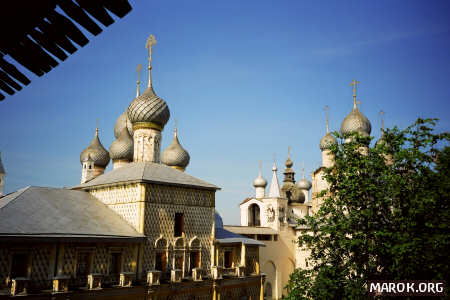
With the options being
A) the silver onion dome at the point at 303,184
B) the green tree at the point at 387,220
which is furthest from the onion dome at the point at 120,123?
the silver onion dome at the point at 303,184

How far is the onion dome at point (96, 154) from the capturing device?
3584 centimetres

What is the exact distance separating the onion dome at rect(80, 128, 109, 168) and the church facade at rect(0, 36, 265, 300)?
1181 cm

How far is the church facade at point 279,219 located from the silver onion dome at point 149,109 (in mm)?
14246

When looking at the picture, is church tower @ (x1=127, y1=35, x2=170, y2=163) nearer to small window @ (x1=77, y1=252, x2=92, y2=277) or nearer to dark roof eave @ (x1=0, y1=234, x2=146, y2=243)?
dark roof eave @ (x1=0, y1=234, x2=146, y2=243)

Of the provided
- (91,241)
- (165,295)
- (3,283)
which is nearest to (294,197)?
(165,295)

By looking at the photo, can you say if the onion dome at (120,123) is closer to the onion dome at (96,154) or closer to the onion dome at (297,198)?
the onion dome at (96,154)

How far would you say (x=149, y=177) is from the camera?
68.3ft

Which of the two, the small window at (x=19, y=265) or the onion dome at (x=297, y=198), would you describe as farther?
the onion dome at (x=297, y=198)

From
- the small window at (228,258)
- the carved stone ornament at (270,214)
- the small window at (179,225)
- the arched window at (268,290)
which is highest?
the carved stone ornament at (270,214)

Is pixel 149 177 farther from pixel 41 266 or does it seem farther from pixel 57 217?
pixel 41 266

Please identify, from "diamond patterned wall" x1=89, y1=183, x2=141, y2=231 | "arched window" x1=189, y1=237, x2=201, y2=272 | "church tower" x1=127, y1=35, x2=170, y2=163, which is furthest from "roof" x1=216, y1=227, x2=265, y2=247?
"church tower" x1=127, y1=35, x2=170, y2=163

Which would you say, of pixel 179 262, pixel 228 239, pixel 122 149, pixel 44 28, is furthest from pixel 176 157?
pixel 44 28

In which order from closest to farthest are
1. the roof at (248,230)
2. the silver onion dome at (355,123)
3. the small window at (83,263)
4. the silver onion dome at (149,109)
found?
1. the small window at (83,263)
2. the silver onion dome at (149,109)
3. the roof at (248,230)
4. the silver onion dome at (355,123)

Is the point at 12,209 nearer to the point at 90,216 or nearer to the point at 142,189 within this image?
the point at 90,216
